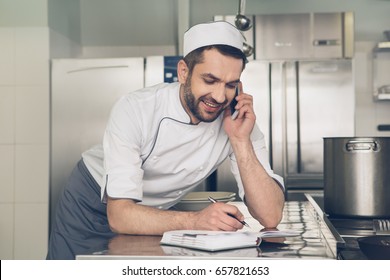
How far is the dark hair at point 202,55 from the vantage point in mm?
1030

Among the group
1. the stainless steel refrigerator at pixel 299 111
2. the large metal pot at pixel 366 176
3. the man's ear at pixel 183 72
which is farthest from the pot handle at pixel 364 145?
the stainless steel refrigerator at pixel 299 111

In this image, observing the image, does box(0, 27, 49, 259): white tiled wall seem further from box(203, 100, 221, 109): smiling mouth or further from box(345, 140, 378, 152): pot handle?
box(345, 140, 378, 152): pot handle

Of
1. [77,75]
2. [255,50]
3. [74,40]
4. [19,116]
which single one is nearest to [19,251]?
[19,116]

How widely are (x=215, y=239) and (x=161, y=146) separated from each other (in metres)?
0.40

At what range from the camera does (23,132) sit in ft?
6.52

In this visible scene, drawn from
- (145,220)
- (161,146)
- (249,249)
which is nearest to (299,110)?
(161,146)

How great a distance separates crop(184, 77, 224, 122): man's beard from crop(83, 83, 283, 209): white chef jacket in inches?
0.7

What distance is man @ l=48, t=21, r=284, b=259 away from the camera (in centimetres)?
97

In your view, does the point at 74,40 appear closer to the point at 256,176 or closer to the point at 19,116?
the point at 19,116

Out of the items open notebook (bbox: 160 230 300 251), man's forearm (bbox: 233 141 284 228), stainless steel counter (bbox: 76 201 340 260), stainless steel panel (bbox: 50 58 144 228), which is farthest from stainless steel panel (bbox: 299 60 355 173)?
open notebook (bbox: 160 230 300 251)

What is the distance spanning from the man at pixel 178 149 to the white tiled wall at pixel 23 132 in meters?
0.87

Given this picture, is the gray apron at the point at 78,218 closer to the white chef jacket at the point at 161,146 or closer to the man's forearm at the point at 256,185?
the white chef jacket at the point at 161,146
